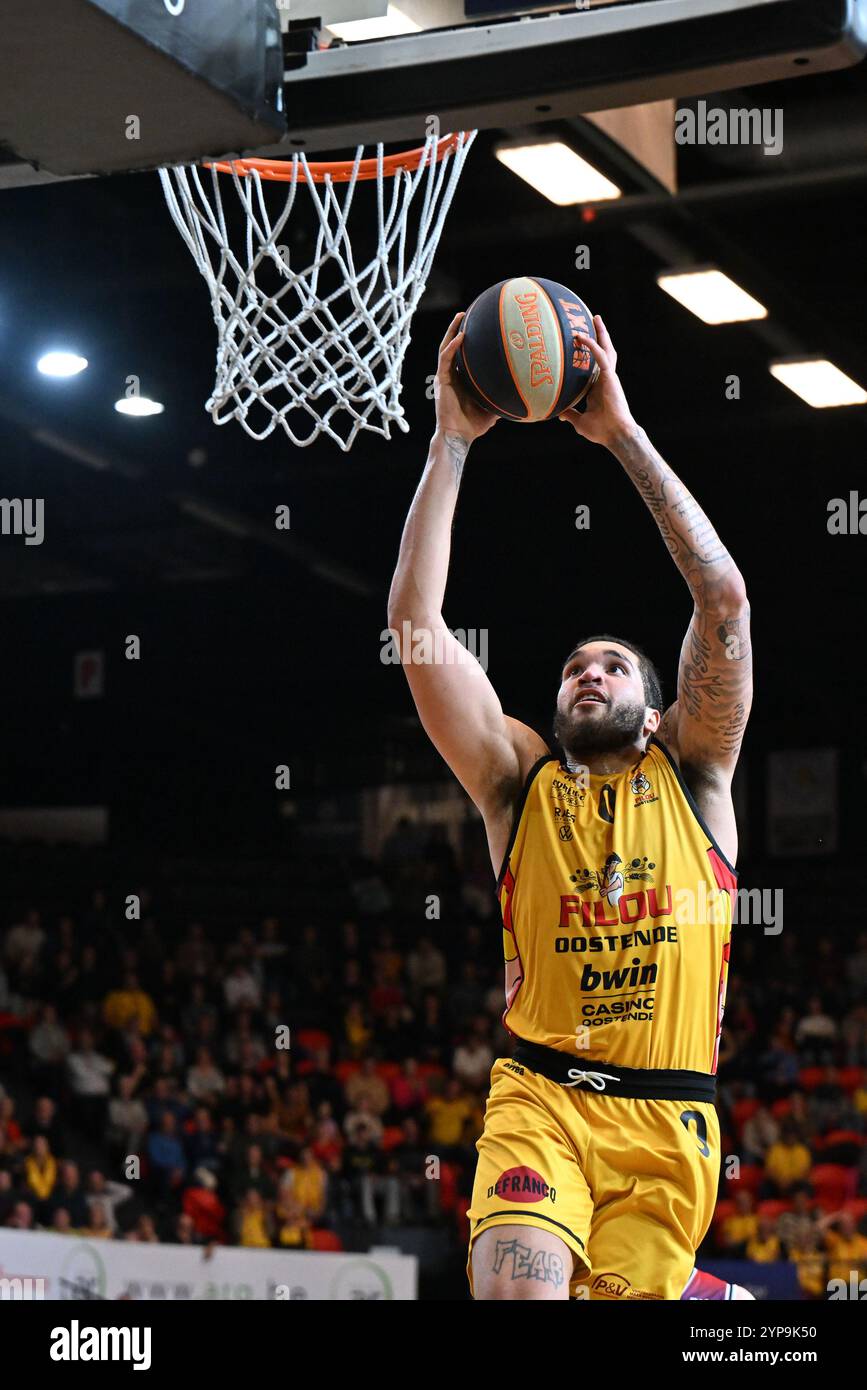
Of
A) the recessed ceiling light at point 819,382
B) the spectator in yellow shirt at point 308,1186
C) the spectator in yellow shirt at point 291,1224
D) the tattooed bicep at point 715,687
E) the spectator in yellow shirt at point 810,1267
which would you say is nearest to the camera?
the tattooed bicep at point 715,687

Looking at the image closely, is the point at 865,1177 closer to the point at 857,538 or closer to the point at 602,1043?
the point at 857,538

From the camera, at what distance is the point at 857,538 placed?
14.2 metres

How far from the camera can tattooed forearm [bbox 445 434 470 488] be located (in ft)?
14.9

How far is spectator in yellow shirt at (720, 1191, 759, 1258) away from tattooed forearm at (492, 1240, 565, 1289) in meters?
8.27

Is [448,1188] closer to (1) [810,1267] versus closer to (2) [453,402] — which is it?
(1) [810,1267]

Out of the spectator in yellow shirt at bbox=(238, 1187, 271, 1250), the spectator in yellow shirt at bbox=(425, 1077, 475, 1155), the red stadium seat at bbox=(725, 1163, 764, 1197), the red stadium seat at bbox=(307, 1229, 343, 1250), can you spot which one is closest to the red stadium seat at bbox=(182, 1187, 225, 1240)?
the spectator in yellow shirt at bbox=(238, 1187, 271, 1250)

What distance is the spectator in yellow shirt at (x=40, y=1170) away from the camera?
12172mm

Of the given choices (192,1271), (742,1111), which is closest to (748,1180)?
(742,1111)

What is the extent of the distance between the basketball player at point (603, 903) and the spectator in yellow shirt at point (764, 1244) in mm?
7484

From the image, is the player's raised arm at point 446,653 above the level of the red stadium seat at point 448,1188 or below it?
above

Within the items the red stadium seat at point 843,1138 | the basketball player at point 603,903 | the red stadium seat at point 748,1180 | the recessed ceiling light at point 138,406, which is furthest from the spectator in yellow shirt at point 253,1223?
the basketball player at point 603,903

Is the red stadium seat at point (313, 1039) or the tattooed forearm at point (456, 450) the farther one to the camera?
the red stadium seat at point (313, 1039)

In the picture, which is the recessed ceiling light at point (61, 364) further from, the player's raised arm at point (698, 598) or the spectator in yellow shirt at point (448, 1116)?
the player's raised arm at point (698, 598)
